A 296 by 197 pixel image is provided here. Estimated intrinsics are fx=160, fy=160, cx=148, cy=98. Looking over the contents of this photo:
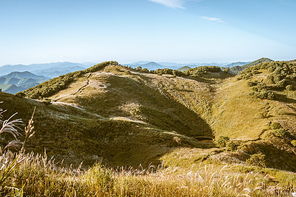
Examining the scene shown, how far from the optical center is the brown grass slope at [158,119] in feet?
72.9

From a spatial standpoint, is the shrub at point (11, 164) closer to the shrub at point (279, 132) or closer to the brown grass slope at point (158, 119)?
the brown grass slope at point (158, 119)

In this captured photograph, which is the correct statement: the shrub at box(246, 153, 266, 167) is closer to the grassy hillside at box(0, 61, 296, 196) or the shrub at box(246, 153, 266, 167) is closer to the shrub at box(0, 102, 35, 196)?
the grassy hillside at box(0, 61, 296, 196)

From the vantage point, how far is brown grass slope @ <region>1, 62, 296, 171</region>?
22234 mm

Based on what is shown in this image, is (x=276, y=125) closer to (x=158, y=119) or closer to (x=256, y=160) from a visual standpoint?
(x=256, y=160)

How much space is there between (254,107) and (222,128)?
11.0 meters

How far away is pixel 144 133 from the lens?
27719 millimetres

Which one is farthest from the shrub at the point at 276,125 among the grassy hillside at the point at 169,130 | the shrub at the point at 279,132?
the shrub at the point at 279,132

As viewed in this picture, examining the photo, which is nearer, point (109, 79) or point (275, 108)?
point (275, 108)

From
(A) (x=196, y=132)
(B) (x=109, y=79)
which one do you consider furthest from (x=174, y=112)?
(B) (x=109, y=79)

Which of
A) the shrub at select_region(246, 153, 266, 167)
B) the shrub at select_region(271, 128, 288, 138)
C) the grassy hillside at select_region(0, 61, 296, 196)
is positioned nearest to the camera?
the grassy hillside at select_region(0, 61, 296, 196)

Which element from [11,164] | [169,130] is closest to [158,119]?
[169,130]

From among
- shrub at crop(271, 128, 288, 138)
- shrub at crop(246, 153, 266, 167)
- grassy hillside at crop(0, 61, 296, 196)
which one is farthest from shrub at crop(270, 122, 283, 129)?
shrub at crop(246, 153, 266, 167)

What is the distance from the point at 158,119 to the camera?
41.1 metres

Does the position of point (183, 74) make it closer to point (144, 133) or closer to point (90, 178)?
point (144, 133)
